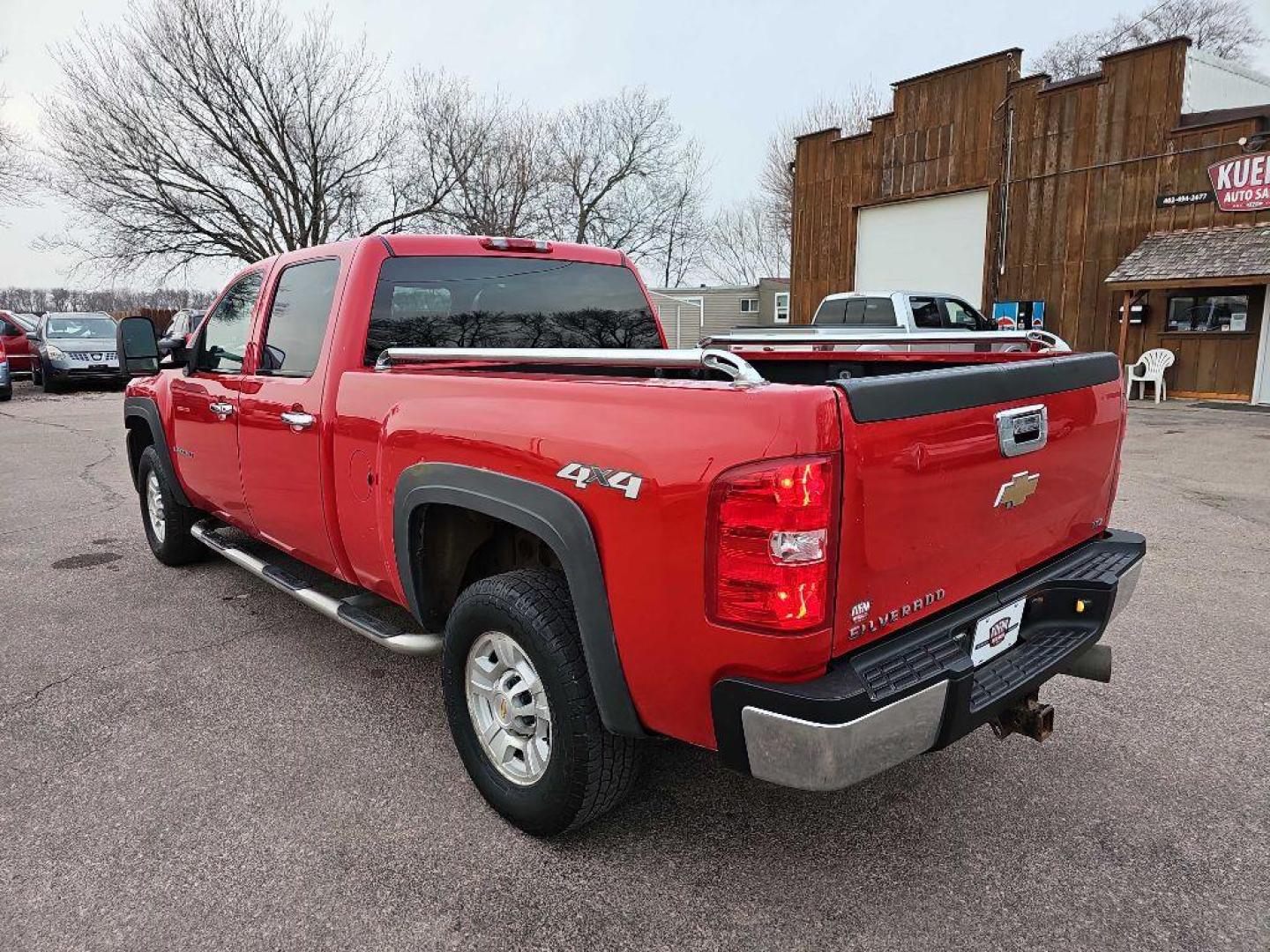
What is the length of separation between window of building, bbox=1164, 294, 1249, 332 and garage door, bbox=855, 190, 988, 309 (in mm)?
4006

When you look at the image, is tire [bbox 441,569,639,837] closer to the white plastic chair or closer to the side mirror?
the side mirror

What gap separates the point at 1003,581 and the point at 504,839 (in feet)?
5.60

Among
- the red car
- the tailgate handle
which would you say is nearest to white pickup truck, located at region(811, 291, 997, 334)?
the tailgate handle

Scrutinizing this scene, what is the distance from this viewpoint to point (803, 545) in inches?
72.8

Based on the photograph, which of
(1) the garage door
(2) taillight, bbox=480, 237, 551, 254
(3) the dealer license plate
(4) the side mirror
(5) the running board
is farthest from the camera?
(1) the garage door

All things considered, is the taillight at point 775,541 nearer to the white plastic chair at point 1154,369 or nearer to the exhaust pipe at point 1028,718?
the exhaust pipe at point 1028,718

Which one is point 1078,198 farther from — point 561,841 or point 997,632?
point 561,841

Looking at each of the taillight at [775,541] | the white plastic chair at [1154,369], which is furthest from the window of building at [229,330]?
the white plastic chair at [1154,369]

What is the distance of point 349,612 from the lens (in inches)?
128

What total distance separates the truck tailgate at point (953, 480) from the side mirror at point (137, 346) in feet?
14.1

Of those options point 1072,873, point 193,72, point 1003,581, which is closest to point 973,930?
point 1072,873

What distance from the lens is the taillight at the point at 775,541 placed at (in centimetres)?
183

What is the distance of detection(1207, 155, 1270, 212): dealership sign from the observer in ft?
49.7

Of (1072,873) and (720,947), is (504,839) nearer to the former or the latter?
(720,947)
